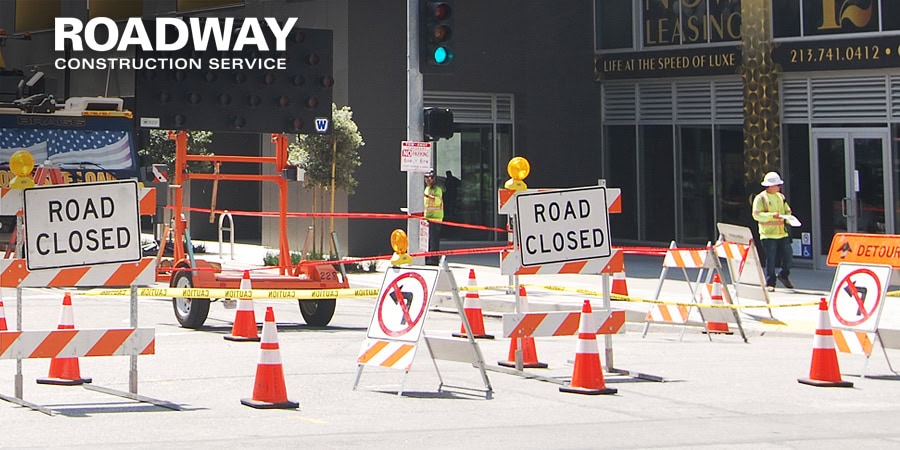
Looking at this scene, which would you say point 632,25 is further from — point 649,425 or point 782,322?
point 649,425

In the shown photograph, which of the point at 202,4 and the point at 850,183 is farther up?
the point at 202,4

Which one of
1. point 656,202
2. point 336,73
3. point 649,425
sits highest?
point 336,73

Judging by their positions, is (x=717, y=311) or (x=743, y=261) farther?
(x=743, y=261)

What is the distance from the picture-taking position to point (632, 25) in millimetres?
26953

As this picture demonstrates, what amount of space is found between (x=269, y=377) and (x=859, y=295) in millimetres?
5788

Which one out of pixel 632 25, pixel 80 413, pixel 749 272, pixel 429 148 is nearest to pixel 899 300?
pixel 749 272

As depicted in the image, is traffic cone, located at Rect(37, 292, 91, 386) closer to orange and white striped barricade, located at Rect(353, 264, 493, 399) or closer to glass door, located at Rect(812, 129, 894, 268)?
orange and white striped barricade, located at Rect(353, 264, 493, 399)

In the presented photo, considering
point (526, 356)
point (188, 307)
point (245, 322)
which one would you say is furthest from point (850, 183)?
point (245, 322)

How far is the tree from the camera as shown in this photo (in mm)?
23312

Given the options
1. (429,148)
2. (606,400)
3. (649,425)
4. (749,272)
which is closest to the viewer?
(649,425)

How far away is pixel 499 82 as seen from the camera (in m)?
27.3

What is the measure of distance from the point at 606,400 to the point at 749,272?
7118mm

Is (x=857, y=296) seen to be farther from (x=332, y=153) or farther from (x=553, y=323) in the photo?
(x=332, y=153)

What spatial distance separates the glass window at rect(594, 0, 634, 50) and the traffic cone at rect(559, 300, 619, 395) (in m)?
17.5
